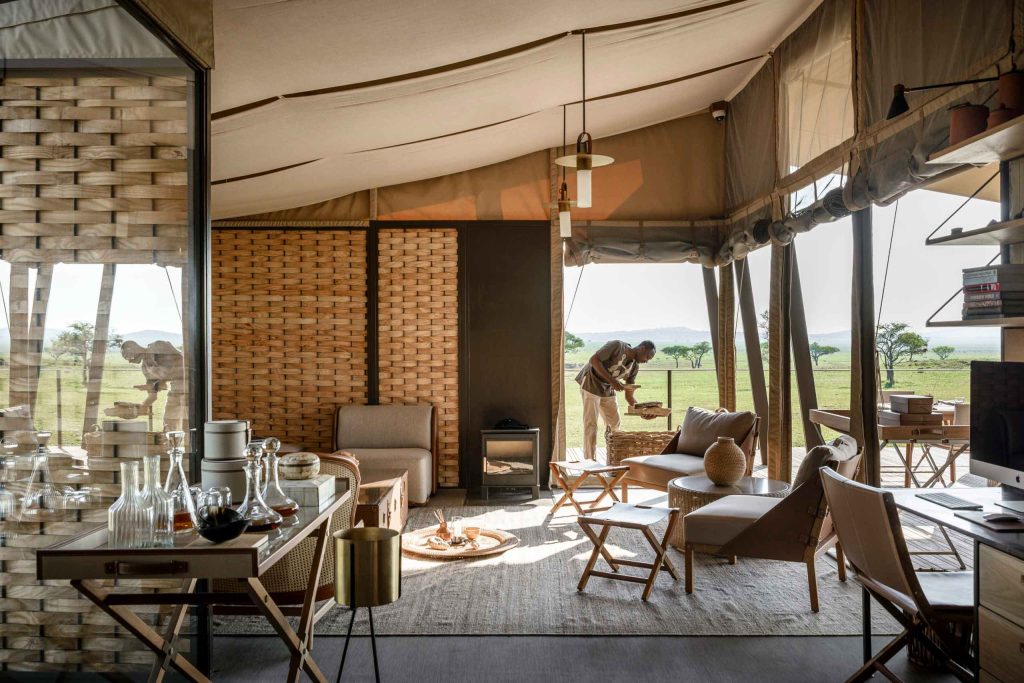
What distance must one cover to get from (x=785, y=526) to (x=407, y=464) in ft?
11.8

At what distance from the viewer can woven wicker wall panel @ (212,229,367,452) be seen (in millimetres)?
7789

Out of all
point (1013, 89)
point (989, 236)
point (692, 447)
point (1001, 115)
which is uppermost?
point (1013, 89)

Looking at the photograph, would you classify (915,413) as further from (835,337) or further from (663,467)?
(663,467)

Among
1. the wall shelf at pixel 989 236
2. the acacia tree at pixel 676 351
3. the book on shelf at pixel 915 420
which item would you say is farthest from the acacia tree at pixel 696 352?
the wall shelf at pixel 989 236

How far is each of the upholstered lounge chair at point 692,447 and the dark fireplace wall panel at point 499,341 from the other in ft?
4.56

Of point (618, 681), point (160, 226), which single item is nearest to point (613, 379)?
point (618, 681)

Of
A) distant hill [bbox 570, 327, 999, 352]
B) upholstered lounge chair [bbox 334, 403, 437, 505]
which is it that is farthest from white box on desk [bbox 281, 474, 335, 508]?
upholstered lounge chair [bbox 334, 403, 437, 505]

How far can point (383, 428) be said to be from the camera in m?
7.50

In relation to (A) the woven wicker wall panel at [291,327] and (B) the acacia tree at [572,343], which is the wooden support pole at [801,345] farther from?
(B) the acacia tree at [572,343]

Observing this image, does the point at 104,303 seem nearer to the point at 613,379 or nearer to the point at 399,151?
the point at 399,151

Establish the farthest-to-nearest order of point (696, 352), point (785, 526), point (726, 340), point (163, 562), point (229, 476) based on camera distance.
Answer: point (696, 352), point (726, 340), point (785, 526), point (229, 476), point (163, 562)

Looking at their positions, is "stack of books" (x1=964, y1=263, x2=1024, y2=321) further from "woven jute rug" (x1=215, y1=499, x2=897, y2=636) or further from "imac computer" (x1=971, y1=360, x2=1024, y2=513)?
"woven jute rug" (x1=215, y1=499, x2=897, y2=636)

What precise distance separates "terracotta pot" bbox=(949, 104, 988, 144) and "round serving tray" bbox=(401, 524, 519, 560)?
142 inches

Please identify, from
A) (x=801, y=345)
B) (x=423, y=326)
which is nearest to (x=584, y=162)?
(x=801, y=345)
